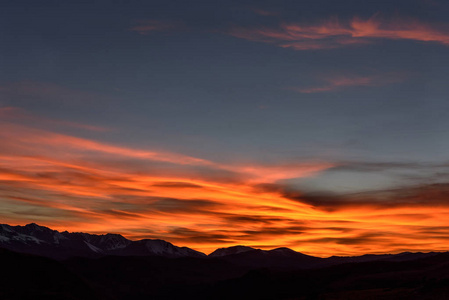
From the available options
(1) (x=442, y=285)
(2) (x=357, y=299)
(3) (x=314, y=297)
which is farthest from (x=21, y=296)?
(1) (x=442, y=285)

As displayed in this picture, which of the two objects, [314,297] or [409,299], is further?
[314,297]

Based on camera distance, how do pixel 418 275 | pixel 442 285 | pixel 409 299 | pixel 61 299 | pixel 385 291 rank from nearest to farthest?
pixel 409 299
pixel 442 285
pixel 385 291
pixel 418 275
pixel 61 299

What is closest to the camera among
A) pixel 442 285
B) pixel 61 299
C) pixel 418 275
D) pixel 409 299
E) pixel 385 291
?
pixel 409 299

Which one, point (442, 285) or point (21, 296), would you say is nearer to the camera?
point (442, 285)

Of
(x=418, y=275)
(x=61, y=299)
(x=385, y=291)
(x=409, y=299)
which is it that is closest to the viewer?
(x=409, y=299)

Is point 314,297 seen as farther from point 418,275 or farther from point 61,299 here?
point 61,299

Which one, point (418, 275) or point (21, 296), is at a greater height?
point (418, 275)

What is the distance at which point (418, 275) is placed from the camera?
16562cm

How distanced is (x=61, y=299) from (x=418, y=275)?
13266 cm

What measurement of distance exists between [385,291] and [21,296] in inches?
5917

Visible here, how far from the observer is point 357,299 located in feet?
316

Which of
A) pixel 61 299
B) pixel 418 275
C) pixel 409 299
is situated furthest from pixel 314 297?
pixel 61 299

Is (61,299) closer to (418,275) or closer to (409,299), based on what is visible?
(418,275)

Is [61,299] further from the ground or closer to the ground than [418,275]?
closer to the ground
